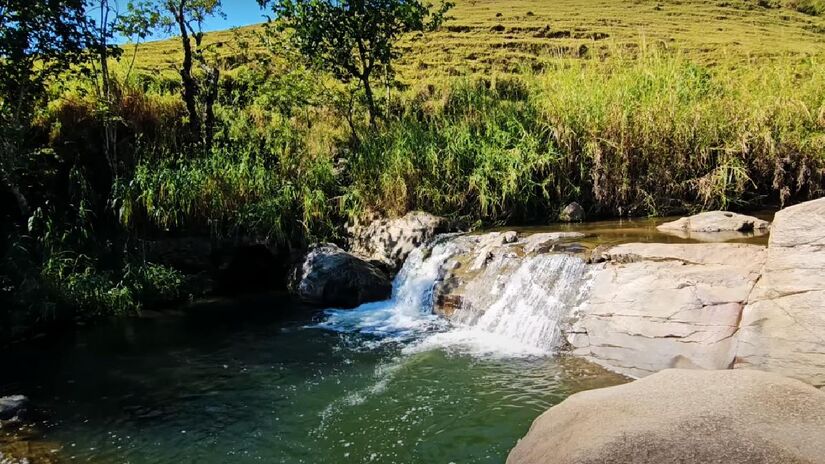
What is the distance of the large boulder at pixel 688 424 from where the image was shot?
11.3 feet

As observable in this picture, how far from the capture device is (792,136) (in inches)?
392

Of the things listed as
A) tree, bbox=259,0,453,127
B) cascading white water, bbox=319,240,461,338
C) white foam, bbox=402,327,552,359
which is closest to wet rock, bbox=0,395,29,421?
cascading white water, bbox=319,240,461,338

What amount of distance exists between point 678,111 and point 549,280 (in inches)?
193

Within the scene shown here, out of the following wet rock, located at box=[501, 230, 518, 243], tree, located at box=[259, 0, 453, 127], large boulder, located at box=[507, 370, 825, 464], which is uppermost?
tree, located at box=[259, 0, 453, 127]

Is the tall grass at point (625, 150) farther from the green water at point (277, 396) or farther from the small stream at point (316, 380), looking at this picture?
the green water at point (277, 396)

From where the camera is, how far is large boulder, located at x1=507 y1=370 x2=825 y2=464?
3459mm

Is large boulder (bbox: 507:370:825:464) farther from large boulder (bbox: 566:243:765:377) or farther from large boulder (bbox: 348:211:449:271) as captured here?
large boulder (bbox: 348:211:449:271)

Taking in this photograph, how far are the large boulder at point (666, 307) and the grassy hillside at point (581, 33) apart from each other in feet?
51.6

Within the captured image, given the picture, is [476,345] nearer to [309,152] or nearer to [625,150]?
[625,150]

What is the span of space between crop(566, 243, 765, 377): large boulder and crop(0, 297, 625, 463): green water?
1.29 feet

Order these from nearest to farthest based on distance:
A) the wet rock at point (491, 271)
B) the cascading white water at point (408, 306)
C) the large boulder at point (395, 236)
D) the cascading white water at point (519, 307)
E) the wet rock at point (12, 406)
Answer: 1. the wet rock at point (12, 406)
2. the cascading white water at point (519, 307)
3. the wet rock at point (491, 271)
4. the cascading white water at point (408, 306)
5. the large boulder at point (395, 236)

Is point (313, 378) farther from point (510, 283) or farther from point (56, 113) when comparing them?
point (56, 113)

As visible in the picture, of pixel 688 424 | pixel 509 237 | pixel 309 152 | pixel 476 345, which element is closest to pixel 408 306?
pixel 509 237

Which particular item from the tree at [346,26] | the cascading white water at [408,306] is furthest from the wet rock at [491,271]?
the tree at [346,26]
